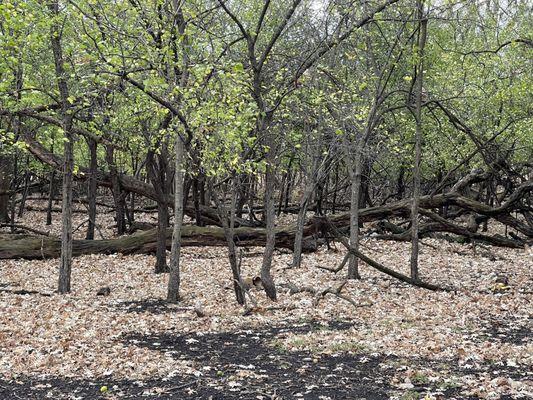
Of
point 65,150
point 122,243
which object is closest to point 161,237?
point 65,150

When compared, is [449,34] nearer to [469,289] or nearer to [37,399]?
[469,289]

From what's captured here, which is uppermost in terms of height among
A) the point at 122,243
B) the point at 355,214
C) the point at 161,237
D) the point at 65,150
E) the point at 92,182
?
the point at 65,150

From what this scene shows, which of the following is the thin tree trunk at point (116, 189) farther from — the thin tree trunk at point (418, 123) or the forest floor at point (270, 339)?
the thin tree trunk at point (418, 123)

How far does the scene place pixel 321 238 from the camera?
949 inches

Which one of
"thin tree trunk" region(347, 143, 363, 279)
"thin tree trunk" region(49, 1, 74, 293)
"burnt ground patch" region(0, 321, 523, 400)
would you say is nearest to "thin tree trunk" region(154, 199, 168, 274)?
"thin tree trunk" region(49, 1, 74, 293)

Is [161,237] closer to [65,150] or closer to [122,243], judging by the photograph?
[65,150]

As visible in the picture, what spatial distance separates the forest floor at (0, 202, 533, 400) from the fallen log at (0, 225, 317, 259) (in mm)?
3010

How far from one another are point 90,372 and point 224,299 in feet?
20.0

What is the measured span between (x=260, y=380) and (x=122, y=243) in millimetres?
14690

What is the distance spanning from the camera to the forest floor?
7.87m

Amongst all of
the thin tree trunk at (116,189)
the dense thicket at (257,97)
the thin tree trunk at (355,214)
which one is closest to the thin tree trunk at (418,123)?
the dense thicket at (257,97)

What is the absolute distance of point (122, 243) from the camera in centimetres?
2191

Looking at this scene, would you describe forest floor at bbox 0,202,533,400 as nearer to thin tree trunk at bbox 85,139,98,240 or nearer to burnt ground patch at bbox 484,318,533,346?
burnt ground patch at bbox 484,318,533,346

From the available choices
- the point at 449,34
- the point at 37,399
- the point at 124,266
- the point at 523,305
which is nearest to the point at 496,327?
the point at 523,305
